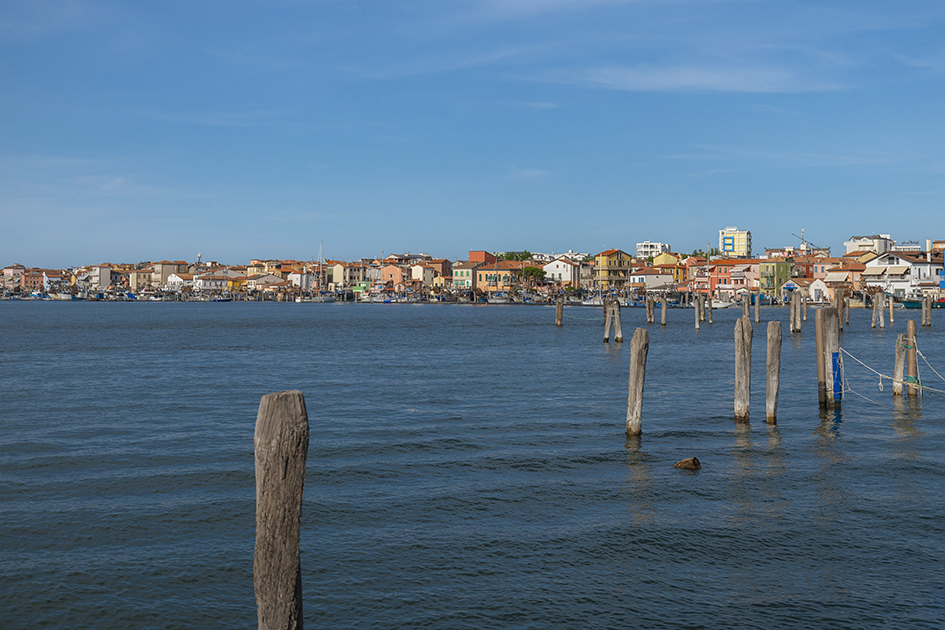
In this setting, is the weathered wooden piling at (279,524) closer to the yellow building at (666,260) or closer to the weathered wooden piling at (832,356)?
the weathered wooden piling at (832,356)

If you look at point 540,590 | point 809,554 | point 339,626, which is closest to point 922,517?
point 809,554

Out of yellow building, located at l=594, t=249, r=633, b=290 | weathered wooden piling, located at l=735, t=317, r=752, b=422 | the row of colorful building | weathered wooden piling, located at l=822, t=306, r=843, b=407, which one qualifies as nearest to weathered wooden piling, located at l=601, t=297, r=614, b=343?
weathered wooden piling, located at l=822, t=306, r=843, b=407

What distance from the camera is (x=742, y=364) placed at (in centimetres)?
1825

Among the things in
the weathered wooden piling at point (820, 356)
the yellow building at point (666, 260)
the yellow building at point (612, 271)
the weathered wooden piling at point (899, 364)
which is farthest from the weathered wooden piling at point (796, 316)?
the yellow building at point (666, 260)

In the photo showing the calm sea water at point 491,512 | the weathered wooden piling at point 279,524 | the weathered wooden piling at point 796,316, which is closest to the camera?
the weathered wooden piling at point 279,524

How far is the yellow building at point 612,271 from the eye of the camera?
169625 mm

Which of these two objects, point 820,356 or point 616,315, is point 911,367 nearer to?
point 820,356

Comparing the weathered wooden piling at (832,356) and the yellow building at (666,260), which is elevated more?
the yellow building at (666,260)

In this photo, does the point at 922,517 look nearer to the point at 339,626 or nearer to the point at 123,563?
the point at 339,626

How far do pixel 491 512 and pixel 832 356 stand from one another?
1352 centimetres

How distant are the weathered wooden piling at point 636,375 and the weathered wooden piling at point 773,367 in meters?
3.20

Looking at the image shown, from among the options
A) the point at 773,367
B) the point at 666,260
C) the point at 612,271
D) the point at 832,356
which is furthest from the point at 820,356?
the point at 666,260

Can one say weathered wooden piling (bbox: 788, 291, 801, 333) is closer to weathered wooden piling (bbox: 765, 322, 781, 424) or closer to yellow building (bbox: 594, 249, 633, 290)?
weathered wooden piling (bbox: 765, 322, 781, 424)

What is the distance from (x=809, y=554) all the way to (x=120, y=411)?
62.8 ft
